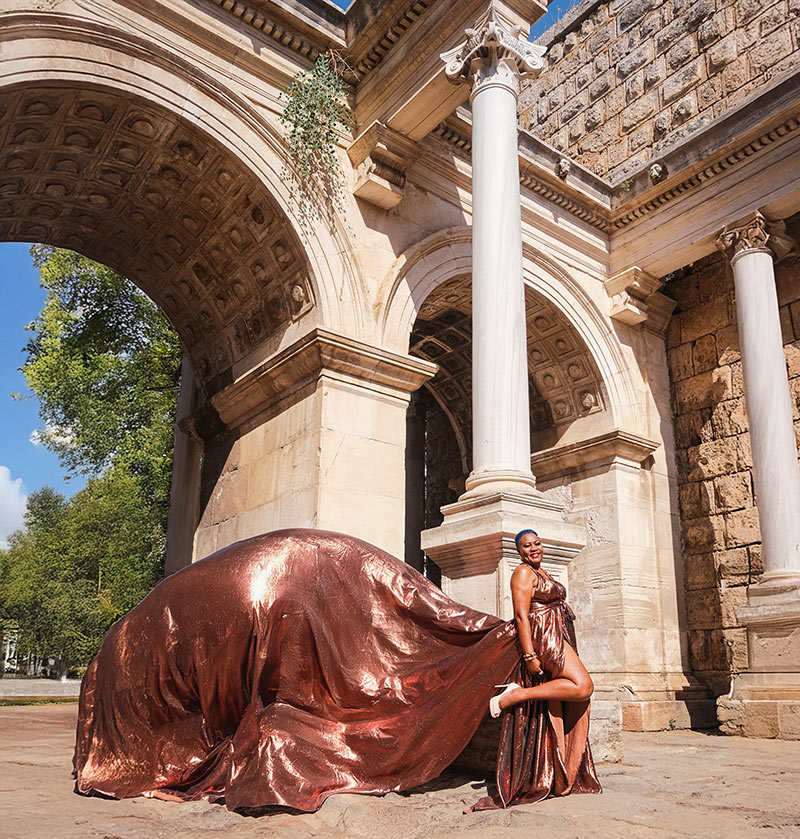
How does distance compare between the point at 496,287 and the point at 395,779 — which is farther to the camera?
the point at 496,287

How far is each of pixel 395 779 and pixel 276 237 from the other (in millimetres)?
6053

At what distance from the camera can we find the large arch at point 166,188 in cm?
716

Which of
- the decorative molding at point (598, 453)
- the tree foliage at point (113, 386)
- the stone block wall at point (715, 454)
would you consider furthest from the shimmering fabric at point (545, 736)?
the tree foliage at point (113, 386)

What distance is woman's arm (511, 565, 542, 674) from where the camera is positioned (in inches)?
146

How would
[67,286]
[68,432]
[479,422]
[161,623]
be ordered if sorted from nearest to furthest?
Result: [161,623] < [479,422] < [67,286] < [68,432]

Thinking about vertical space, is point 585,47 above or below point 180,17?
above

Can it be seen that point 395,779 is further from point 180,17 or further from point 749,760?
point 180,17

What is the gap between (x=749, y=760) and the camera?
233 inches

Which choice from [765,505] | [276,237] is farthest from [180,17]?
[765,505]

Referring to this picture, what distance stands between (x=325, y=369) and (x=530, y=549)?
13.7 ft

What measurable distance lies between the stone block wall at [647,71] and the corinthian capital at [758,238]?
1872mm

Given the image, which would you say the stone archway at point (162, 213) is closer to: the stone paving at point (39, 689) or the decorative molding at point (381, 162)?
the decorative molding at point (381, 162)

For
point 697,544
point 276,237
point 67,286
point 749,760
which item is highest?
point 67,286

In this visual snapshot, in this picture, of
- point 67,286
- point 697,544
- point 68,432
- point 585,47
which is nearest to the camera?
point 697,544
